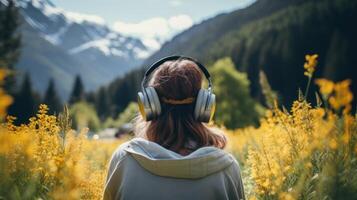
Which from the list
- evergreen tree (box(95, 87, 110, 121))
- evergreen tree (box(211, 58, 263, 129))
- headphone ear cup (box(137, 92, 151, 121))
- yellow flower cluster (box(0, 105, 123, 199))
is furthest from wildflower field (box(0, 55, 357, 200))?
evergreen tree (box(95, 87, 110, 121))

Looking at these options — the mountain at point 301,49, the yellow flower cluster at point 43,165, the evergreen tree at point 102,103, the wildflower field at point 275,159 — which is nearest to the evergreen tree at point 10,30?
the mountain at point 301,49

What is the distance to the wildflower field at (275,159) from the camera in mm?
2057

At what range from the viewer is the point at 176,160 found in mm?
2822

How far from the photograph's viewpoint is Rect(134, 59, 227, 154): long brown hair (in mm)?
3133

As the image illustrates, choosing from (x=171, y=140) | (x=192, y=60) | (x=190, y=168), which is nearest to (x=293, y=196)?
(x=190, y=168)

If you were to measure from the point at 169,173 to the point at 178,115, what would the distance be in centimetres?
47

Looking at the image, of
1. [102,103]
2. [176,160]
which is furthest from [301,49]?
[176,160]

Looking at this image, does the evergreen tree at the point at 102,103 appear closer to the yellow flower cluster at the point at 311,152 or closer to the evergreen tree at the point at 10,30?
the evergreen tree at the point at 10,30

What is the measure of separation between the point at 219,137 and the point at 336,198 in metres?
1.19

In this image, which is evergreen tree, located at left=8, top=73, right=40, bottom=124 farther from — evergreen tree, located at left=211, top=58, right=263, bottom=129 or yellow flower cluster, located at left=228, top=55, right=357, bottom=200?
yellow flower cluster, located at left=228, top=55, right=357, bottom=200

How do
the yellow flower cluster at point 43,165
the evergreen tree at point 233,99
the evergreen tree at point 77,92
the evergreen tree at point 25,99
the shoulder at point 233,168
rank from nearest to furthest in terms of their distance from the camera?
the yellow flower cluster at point 43,165, the shoulder at point 233,168, the evergreen tree at point 233,99, the evergreen tree at point 25,99, the evergreen tree at point 77,92

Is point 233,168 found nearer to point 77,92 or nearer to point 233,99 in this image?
point 233,99

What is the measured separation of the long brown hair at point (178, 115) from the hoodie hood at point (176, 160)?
17cm

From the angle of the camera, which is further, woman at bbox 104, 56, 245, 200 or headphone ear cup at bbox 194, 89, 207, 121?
headphone ear cup at bbox 194, 89, 207, 121
